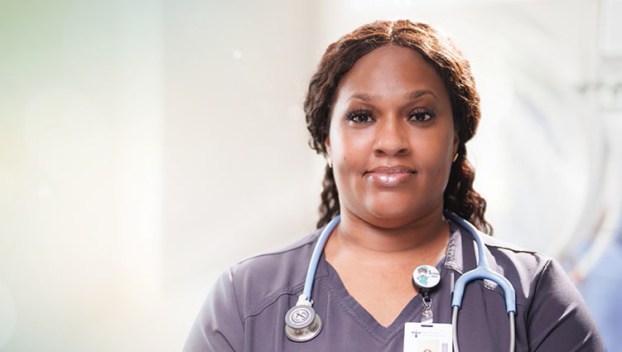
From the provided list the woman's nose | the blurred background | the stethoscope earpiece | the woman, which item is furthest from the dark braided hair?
the blurred background

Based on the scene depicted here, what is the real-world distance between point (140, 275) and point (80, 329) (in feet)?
0.70

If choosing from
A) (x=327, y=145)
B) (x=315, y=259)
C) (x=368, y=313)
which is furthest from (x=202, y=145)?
(x=368, y=313)

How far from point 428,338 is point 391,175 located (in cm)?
26

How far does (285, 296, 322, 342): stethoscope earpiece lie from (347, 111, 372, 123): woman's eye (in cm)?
32

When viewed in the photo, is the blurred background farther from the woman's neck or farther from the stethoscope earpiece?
the stethoscope earpiece

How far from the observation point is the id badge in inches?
37.3

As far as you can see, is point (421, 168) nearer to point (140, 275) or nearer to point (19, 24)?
point (140, 275)

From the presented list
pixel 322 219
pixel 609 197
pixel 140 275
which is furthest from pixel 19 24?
pixel 609 197

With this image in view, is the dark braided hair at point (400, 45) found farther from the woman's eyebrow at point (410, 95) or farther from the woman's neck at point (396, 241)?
the woman's neck at point (396, 241)

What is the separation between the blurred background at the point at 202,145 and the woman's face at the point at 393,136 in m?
0.65

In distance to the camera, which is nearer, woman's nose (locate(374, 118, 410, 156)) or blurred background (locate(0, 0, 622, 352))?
woman's nose (locate(374, 118, 410, 156))

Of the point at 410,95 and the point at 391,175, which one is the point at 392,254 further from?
the point at 410,95

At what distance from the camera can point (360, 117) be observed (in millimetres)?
1053

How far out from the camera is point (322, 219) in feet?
4.34
